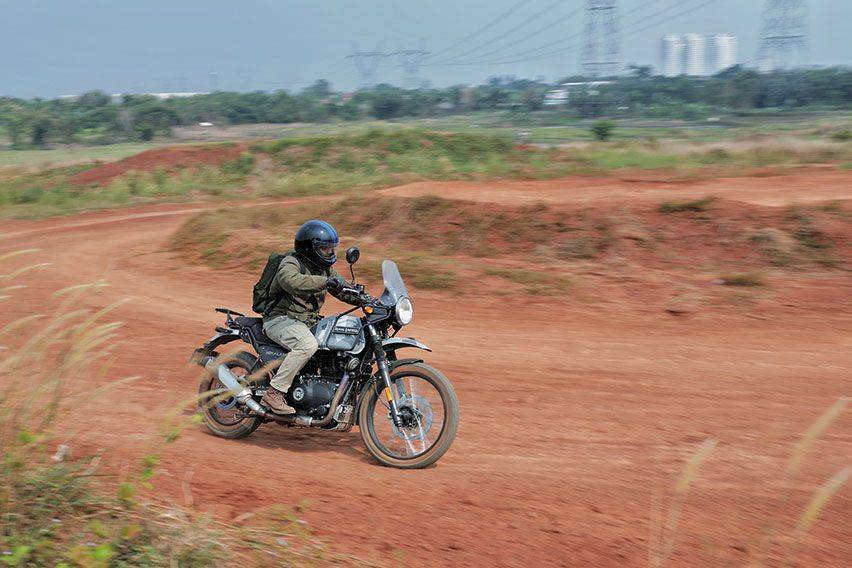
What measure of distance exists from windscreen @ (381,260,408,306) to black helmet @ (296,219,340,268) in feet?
1.48

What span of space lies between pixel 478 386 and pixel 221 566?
5.62 metres

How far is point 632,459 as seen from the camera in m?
7.59

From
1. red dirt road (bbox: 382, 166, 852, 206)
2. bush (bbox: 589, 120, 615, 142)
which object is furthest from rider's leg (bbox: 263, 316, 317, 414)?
bush (bbox: 589, 120, 615, 142)

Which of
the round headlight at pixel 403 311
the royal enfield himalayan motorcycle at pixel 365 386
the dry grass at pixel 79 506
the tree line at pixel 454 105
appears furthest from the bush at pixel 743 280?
the tree line at pixel 454 105

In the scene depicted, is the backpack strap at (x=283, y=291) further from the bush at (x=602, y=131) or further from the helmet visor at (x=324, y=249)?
the bush at (x=602, y=131)

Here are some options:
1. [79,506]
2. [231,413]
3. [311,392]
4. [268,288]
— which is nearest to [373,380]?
[311,392]

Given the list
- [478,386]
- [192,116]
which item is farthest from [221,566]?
[192,116]

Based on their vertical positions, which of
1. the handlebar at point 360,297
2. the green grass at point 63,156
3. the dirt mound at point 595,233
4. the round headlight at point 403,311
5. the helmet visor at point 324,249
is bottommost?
the green grass at point 63,156

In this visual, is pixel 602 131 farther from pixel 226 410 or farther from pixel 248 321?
pixel 226 410

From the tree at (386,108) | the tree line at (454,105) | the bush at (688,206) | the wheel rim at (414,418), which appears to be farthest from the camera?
the tree at (386,108)

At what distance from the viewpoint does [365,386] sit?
762 centimetres

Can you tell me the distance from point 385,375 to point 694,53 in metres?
182

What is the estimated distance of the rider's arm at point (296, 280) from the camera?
299 inches

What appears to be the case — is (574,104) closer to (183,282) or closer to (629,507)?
(183,282)
